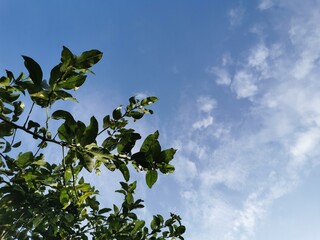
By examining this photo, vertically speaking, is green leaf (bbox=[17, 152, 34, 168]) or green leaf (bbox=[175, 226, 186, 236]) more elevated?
green leaf (bbox=[175, 226, 186, 236])

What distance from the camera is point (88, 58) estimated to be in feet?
6.99

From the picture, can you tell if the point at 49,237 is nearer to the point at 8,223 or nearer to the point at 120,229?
the point at 8,223

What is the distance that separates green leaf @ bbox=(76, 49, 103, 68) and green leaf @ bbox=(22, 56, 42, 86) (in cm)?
24

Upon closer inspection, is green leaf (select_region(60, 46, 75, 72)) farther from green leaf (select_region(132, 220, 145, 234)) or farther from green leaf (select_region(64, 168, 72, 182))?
green leaf (select_region(132, 220, 145, 234))

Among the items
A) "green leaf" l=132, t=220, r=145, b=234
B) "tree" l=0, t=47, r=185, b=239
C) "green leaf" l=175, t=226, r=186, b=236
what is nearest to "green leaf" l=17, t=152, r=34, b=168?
"tree" l=0, t=47, r=185, b=239

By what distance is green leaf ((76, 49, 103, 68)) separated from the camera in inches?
83.0

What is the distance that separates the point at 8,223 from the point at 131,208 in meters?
1.68

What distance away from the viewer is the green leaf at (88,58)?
2109 millimetres

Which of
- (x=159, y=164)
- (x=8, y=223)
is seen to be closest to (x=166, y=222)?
(x=8, y=223)

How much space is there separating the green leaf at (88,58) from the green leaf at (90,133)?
37 centimetres

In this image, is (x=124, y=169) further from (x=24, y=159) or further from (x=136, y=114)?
(x=136, y=114)

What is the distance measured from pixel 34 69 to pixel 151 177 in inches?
40.2

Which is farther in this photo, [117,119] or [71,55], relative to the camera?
[117,119]

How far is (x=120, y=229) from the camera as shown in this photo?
474 cm
